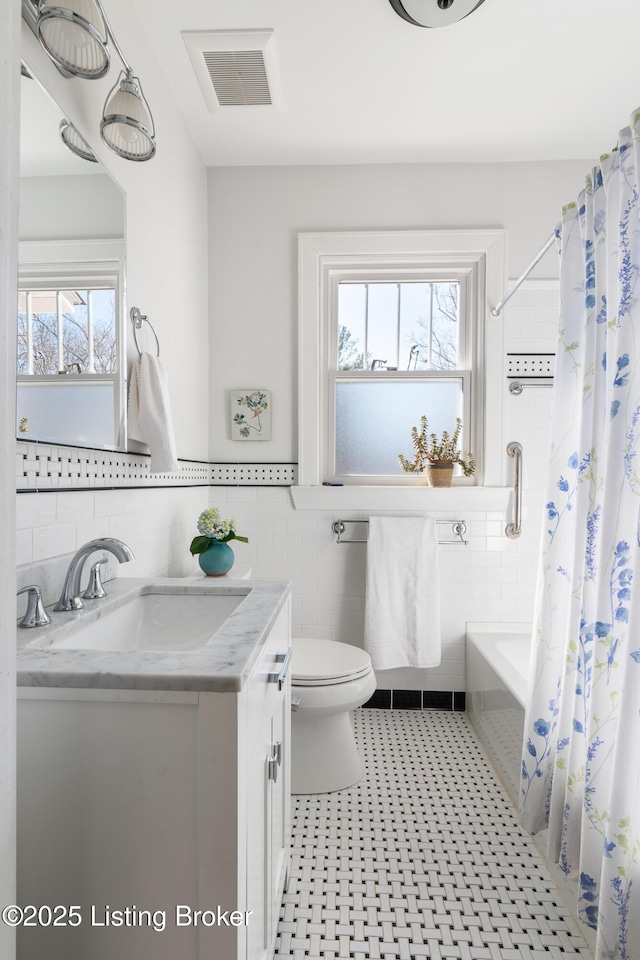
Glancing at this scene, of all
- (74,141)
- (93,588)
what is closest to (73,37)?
(74,141)

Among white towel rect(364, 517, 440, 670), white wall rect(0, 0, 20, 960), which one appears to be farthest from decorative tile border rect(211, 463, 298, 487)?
white wall rect(0, 0, 20, 960)

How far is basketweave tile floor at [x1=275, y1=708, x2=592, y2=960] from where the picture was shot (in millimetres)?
1387

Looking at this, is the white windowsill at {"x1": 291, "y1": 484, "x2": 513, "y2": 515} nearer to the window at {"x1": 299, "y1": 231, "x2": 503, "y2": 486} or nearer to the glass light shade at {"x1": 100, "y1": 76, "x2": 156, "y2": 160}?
the window at {"x1": 299, "y1": 231, "x2": 503, "y2": 486}

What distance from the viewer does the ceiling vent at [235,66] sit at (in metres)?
1.92

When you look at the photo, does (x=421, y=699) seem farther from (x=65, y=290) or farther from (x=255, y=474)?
(x=65, y=290)

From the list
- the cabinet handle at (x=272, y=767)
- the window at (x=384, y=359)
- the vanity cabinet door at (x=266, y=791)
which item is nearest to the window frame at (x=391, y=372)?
the window at (x=384, y=359)

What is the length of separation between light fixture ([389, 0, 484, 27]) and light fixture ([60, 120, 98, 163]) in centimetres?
108

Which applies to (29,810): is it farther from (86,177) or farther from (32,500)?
(86,177)

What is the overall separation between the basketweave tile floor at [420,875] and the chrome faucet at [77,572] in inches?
38.4

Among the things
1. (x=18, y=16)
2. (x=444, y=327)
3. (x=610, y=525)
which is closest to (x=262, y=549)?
(x=444, y=327)

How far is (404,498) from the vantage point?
2715 millimetres

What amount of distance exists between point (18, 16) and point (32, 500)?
92 centimetres

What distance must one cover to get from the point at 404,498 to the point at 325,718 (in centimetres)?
109

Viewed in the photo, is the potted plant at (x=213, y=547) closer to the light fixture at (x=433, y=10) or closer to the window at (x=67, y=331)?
the window at (x=67, y=331)
